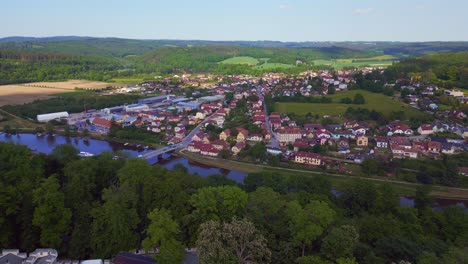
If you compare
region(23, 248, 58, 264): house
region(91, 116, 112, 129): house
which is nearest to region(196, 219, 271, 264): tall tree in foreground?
region(23, 248, 58, 264): house

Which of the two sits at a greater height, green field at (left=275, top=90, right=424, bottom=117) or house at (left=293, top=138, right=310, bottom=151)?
green field at (left=275, top=90, right=424, bottom=117)

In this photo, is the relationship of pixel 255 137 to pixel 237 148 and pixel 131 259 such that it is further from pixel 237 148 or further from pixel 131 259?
pixel 131 259

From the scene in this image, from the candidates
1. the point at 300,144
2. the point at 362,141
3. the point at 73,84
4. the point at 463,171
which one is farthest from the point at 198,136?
the point at 73,84

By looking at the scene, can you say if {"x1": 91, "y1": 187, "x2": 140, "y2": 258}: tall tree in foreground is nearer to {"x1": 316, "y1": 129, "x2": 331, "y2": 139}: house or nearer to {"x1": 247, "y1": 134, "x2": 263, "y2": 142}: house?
{"x1": 247, "y1": 134, "x2": 263, "y2": 142}: house

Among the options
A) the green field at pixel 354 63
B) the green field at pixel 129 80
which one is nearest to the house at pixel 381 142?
the green field at pixel 129 80

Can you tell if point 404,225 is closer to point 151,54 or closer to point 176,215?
point 176,215

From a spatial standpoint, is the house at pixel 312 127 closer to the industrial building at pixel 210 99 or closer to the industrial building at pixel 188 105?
the industrial building at pixel 188 105
